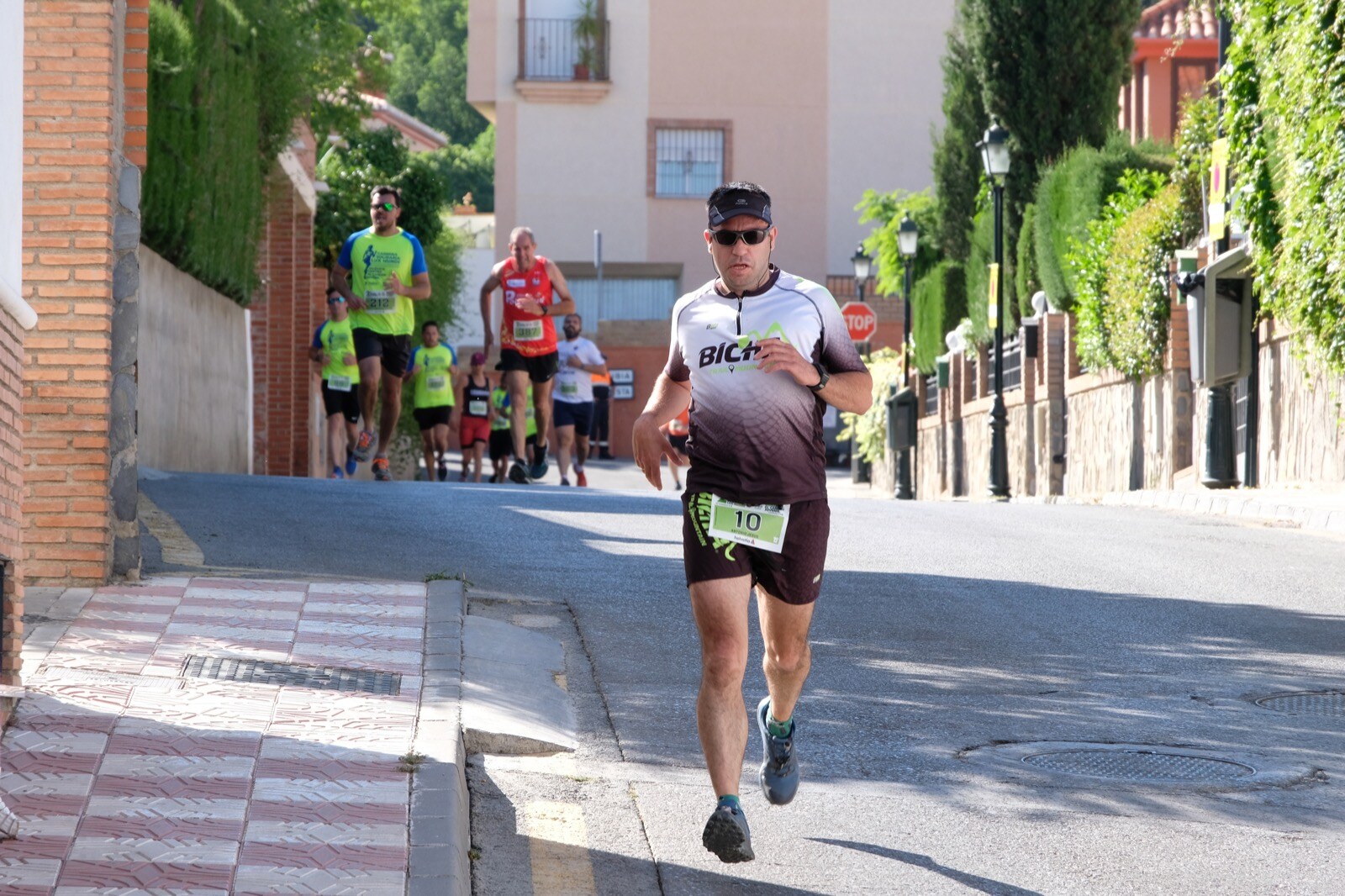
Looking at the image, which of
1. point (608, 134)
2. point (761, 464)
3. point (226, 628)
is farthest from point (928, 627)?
point (608, 134)

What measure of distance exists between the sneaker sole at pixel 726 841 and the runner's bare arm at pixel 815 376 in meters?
1.16

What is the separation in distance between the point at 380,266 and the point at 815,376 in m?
10.8

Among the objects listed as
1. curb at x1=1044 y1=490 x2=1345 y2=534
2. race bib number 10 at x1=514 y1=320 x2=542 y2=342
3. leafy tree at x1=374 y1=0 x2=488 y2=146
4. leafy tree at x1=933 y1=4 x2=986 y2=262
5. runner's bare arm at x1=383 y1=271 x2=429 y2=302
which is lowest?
curb at x1=1044 y1=490 x2=1345 y2=534

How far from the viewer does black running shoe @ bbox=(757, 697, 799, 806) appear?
18.9 feet

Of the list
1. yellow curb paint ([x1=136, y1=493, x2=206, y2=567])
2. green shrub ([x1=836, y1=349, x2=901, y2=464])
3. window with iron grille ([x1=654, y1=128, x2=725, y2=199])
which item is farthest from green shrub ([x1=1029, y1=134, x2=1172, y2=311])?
window with iron grille ([x1=654, y1=128, x2=725, y2=199])

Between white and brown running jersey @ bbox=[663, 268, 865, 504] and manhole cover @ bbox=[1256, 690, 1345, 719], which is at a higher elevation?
white and brown running jersey @ bbox=[663, 268, 865, 504]

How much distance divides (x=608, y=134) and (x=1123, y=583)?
147ft

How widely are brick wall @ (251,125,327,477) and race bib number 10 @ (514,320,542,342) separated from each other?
9.55m

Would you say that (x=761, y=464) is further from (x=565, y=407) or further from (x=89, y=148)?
(x=565, y=407)

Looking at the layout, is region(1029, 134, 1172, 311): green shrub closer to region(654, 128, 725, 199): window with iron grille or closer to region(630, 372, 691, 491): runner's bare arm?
region(630, 372, 691, 491): runner's bare arm

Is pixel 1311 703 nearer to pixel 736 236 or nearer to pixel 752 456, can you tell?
pixel 752 456

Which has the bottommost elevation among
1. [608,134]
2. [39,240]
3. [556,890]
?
[556,890]

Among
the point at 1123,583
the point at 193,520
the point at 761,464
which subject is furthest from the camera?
the point at 193,520

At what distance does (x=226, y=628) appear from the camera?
8.14 m
